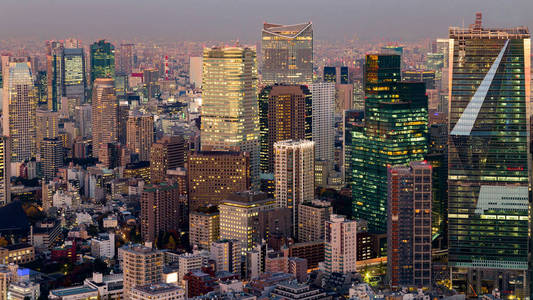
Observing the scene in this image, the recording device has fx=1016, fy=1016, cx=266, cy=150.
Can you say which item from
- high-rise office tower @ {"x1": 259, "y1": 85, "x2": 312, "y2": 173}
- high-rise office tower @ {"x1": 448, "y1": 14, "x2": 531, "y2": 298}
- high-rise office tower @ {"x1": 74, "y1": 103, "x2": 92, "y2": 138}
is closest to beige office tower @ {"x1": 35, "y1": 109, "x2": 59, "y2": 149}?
high-rise office tower @ {"x1": 74, "y1": 103, "x2": 92, "y2": 138}

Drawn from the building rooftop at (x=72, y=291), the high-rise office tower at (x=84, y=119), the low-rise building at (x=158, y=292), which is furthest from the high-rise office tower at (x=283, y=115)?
the low-rise building at (x=158, y=292)

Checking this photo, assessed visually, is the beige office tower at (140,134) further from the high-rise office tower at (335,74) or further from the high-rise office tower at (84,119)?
the high-rise office tower at (335,74)

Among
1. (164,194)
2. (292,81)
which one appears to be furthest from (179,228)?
(292,81)

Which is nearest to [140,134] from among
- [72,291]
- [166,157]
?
[166,157]

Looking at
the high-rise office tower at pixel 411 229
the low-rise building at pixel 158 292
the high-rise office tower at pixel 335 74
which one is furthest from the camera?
the high-rise office tower at pixel 335 74

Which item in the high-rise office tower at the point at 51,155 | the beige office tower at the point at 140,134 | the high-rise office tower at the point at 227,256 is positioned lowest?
the high-rise office tower at the point at 227,256
